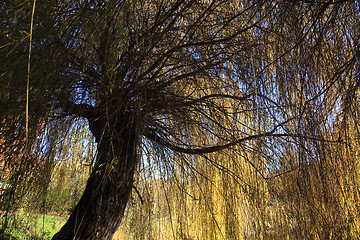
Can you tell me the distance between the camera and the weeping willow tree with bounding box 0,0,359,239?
906 millimetres

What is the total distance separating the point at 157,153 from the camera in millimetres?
1514

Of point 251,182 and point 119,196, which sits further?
point 251,182

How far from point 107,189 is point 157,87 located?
25.3 inches

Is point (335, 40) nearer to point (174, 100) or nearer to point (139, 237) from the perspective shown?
point (174, 100)

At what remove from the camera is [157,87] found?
137 centimetres

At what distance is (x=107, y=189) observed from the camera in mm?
1469

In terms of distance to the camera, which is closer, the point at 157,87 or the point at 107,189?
the point at 157,87

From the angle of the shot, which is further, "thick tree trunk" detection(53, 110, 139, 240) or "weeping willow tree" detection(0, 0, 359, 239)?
"thick tree trunk" detection(53, 110, 139, 240)

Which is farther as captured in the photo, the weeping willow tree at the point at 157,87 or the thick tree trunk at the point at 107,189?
the thick tree trunk at the point at 107,189

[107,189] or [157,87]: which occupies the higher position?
[157,87]

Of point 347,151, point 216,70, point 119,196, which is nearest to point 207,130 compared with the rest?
point 216,70

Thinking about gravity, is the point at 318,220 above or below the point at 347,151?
below

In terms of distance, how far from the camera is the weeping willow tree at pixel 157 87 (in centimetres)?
91

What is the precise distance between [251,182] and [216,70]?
744mm
